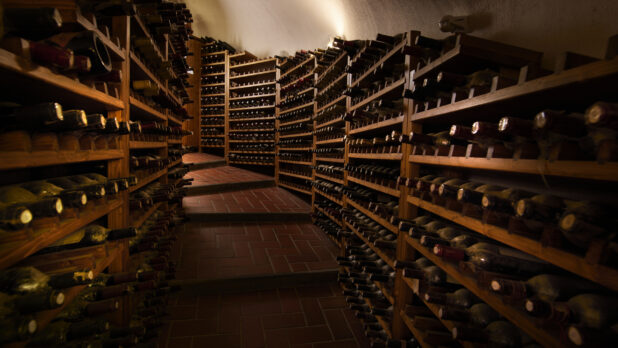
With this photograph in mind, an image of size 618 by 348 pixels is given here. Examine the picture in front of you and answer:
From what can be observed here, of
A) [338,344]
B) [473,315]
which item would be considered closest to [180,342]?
[338,344]

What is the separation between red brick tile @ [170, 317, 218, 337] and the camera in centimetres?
230

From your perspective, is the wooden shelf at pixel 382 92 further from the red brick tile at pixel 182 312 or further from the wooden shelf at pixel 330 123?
the red brick tile at pixel 182 312

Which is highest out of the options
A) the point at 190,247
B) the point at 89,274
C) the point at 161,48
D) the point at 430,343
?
the point at 161,48

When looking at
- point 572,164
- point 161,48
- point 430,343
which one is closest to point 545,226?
point 572,164

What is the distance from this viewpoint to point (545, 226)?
36.0 inches

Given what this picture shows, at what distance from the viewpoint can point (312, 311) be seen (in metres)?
2.68

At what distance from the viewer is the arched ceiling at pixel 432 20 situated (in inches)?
50.0

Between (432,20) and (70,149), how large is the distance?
2454 mm

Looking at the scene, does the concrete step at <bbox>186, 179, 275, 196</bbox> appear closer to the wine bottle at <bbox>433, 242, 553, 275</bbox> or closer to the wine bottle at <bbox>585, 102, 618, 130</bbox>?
the wine bottle at <bbox>433, 242, 553, 275</bbox>

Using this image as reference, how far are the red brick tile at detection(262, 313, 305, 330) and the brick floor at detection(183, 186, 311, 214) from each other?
2.17m

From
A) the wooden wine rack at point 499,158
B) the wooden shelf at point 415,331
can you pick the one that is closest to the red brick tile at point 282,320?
the wooden wine rack at point 499,158

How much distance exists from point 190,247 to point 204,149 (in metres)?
6.06

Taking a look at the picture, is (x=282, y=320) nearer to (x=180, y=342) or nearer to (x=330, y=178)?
(x=180, y=342)

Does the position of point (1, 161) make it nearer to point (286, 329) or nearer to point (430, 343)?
point (430, 343)
